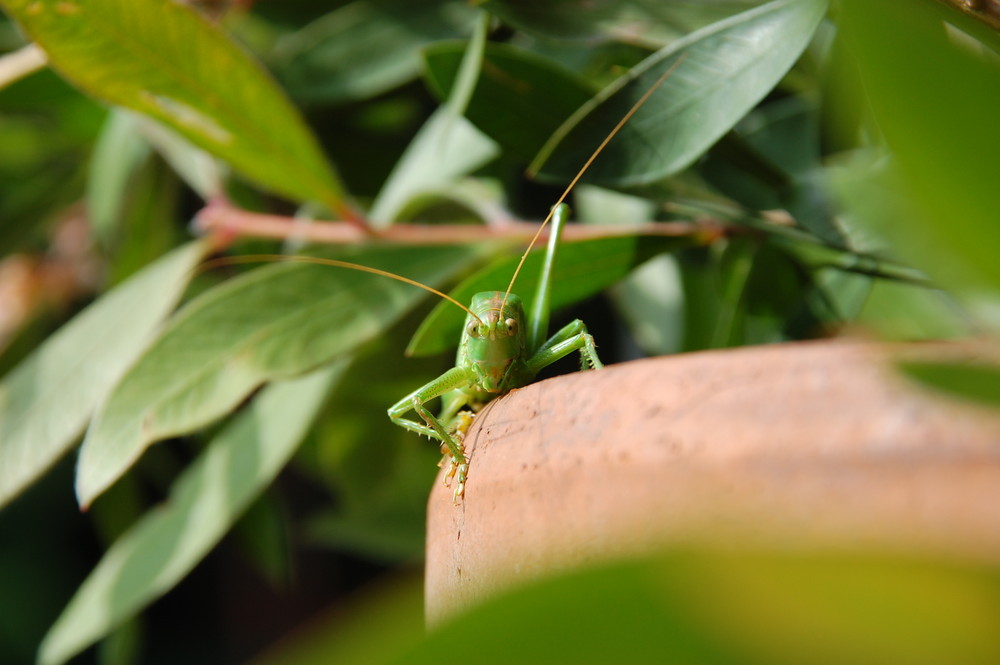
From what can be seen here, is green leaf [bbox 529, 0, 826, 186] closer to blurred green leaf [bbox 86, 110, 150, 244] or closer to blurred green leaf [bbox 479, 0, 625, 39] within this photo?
blurred green leaf [bbox 479, 0, 625, 39]

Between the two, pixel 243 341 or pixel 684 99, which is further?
pixel 243 341

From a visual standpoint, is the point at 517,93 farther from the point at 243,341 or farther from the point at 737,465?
the point at 737,465

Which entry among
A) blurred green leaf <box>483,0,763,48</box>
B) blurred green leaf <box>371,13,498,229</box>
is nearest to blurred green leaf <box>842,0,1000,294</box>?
Result: blurred green leaf <box>483,0,763,48</box>

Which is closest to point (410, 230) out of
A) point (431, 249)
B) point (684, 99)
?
point (431, 249)

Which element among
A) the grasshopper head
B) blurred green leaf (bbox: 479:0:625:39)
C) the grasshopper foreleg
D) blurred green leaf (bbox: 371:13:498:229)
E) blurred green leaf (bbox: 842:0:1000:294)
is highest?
blurred green leaf (bbox: 842:0:1000:294)

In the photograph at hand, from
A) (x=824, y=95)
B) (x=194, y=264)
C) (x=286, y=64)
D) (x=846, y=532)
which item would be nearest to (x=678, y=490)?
(x=846, y=532)

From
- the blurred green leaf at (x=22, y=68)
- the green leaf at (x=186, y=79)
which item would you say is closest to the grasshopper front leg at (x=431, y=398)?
the green leaf at (x=186, y=79)

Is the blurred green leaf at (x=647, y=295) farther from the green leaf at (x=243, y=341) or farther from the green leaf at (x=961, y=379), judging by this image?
the green leaf at (x=961, y=379)
